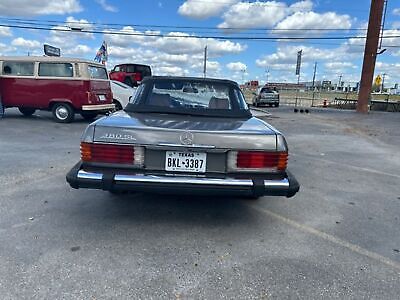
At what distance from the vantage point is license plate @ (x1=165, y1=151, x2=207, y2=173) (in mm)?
2908

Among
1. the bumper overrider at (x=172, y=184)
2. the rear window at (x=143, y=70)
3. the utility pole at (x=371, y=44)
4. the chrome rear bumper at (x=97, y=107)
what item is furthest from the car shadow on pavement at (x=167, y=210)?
the utility pole at (x=371, y=44)

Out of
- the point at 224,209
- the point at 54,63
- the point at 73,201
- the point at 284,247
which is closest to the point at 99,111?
the point at 54,63

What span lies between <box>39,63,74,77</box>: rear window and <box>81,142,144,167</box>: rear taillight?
831 centimetres

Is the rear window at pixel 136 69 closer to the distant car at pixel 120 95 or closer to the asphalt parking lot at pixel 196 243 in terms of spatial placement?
the distant car at pixel 120 95

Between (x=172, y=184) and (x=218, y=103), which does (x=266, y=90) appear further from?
(x=172, y=184)

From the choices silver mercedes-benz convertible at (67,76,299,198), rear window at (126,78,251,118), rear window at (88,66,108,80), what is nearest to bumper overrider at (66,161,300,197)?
silver mercedes-benz convertible at (67,76,299,198)

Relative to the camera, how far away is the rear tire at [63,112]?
425 inches

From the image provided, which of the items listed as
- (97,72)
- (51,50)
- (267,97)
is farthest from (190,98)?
(267,97)

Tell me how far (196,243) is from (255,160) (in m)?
0.97

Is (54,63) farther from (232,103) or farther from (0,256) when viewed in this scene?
(0,256)

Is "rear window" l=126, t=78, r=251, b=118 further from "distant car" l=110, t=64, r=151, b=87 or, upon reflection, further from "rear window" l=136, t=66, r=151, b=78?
"rear window" l=136, t=66, r=151, b=78

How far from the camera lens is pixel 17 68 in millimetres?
10664

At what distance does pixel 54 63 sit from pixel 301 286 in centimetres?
1045

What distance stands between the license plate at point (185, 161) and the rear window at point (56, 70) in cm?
867
